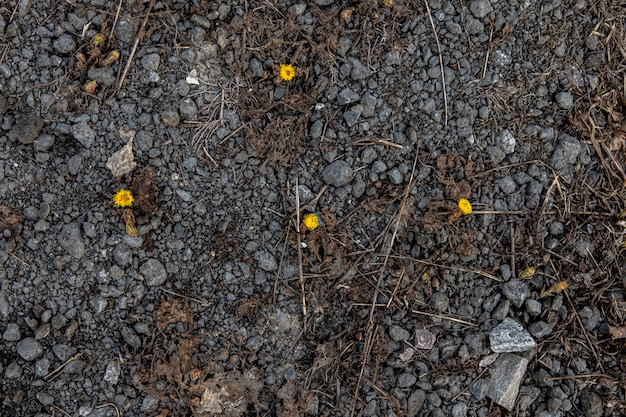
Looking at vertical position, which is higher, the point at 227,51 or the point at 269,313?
the point at 227,51

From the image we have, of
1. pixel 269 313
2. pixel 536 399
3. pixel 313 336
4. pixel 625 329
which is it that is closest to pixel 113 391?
pixel 269 313

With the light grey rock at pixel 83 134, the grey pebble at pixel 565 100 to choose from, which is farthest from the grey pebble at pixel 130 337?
the grey pebble at pixel 565 100

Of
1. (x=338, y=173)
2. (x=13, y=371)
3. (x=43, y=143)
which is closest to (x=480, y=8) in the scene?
(x=338, y=173)

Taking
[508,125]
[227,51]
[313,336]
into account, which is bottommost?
[313,336]

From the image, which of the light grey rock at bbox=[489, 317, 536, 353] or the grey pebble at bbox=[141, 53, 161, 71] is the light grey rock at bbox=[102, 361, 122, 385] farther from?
the light grey rock at bbox=[489, 317, 536, 353]

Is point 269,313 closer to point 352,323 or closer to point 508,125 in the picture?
point 352,323

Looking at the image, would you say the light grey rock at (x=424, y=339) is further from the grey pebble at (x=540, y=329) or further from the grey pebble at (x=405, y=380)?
the grey pebble at (x=540, y=329)

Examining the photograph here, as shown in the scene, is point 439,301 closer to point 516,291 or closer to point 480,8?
point 516,291
